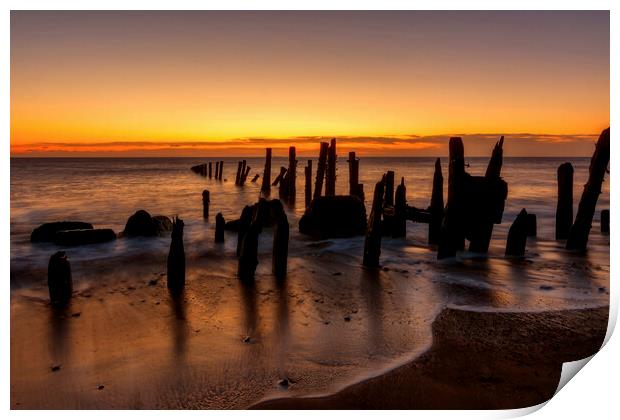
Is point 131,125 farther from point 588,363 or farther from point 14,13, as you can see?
point 588,363

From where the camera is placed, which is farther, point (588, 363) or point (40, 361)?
point (40, 361)

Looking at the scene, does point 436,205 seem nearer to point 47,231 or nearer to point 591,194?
point 591,194

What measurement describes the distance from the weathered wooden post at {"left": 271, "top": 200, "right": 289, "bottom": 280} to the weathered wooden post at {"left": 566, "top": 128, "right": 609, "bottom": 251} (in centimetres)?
659

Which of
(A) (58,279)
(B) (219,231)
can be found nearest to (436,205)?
(B) (219,231)

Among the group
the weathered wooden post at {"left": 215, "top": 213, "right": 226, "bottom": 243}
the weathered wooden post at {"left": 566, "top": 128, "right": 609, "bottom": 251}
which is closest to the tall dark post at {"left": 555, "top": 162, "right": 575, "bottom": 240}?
the weathered wooden post at {"left": 566, "top": 128, "right": 609, "bottom": 251}

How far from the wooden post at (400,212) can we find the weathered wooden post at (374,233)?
124 inches

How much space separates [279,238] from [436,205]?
4.46m

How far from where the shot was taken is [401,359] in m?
5.36

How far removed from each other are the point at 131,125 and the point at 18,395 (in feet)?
21.5

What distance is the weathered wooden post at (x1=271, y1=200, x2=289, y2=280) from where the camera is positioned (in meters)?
8.72

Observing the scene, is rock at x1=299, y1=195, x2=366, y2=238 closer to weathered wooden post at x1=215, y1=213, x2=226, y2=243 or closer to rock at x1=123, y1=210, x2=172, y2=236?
weathered wooden post at x1=215, y1=213, x2=226, y2=243

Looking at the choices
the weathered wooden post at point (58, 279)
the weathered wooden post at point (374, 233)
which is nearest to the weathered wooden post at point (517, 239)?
the weathered wooden post at point (374, 233)
